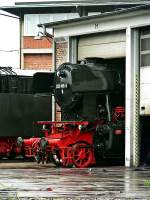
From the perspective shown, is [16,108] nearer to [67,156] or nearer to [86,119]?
[86,119]

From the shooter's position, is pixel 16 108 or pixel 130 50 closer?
pixel 130 50

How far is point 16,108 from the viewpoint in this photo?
76.3 feet

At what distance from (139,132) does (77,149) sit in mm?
2065

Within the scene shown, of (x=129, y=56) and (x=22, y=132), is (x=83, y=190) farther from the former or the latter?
(x=22, y=132)

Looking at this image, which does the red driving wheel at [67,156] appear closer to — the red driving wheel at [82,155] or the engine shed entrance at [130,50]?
the red driving wheel at [82,155]

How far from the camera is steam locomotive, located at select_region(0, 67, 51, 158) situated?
22.9 metres

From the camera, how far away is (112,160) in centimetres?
2092

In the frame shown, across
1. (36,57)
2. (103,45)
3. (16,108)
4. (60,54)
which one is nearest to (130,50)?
(103,45)

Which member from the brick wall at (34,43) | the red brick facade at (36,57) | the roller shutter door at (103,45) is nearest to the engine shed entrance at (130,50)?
the roller shutter door at (103,45)

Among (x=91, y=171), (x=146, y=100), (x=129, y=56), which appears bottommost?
(x=91, y=171)

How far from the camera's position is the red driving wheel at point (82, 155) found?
61.7 ft

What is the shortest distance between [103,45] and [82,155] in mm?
4012

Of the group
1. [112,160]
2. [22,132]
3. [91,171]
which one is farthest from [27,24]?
[91,171]

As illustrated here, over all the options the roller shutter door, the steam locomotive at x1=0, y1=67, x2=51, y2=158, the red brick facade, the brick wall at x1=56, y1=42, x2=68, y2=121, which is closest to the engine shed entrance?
the roller shutter door
